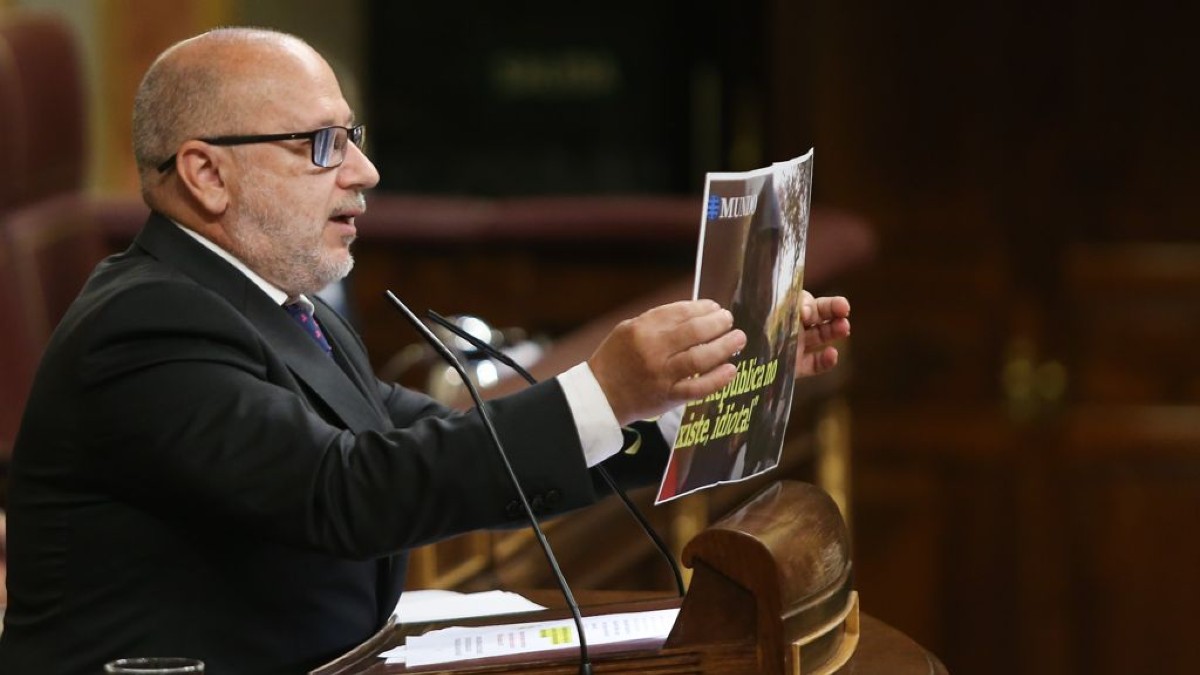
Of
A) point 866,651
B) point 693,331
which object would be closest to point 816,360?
point 866,651

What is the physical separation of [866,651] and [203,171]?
836mm

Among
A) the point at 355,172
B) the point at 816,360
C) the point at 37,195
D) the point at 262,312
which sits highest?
the point at 355,172

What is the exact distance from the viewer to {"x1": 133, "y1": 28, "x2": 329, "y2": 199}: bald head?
1.95 meters

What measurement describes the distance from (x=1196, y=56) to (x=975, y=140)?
660 mm

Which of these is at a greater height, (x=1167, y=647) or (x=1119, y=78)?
(x=1119, y=78)

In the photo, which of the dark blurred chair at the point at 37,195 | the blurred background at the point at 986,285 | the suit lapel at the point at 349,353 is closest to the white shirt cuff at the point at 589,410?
the suit lapel at the point at 349,353

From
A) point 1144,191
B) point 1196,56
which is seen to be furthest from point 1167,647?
point 1196,56

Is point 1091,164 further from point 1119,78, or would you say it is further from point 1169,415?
point 1169,415

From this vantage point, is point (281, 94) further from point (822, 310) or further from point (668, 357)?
point (822, 310)

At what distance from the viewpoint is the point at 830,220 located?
4863 millimetres

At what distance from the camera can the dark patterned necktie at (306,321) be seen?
2.06 m

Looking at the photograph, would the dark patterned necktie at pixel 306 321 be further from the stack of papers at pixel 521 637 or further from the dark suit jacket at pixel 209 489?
the stack of papers at pixel 521 637

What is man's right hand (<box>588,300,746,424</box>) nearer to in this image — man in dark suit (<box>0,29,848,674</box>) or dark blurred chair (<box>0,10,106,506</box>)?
man in dark suit (<box>0,29,848,674</box>)

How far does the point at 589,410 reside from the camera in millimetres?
1801
